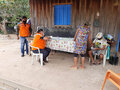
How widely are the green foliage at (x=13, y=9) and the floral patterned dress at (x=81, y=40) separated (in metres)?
8.58

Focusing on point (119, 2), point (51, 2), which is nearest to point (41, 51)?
point (51, 2)

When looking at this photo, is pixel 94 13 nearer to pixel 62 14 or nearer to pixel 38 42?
pixel 62 14

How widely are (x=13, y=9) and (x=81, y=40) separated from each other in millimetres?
9344

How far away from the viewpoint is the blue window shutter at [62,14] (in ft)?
15.7

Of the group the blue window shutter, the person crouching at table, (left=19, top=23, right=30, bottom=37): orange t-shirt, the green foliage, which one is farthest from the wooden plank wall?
the green foliage

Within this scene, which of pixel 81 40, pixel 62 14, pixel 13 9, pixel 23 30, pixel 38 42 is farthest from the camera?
pixel 13 9

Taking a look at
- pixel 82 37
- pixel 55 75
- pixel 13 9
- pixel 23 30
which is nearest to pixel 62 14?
pixel 23 30

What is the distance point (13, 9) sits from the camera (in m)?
10.2

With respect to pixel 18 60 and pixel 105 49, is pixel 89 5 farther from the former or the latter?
pixel 18 60

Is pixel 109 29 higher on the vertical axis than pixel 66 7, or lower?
lower

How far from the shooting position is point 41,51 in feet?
12.4

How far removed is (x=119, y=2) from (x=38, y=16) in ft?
12.5

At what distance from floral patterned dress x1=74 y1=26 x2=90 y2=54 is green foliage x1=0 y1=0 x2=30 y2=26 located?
858cm

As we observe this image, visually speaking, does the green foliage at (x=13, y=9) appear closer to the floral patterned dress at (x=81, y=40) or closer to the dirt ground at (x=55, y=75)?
the dirt ground at (x=55, y=75)
